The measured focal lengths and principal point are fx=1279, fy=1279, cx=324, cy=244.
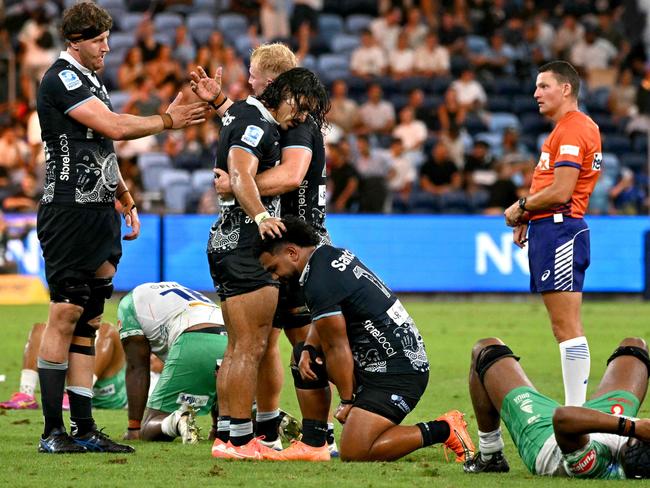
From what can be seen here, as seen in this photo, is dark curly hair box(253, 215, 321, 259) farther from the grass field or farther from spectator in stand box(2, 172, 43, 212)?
spectator in stand box(2, 172, 43, 212)

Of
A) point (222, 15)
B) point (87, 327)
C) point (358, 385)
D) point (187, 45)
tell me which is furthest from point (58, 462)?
point (222, 15)

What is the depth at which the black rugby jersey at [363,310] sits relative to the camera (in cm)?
659

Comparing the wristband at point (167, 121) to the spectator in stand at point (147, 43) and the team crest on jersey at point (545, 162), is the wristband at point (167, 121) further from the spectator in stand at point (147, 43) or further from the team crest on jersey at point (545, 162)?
the spectator in stand at point (147, 43)

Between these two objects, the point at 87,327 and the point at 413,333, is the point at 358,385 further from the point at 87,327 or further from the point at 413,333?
the point at 87,327

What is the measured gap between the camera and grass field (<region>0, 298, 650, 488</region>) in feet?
19.6

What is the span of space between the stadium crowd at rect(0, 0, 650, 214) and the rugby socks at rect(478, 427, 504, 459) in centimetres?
1307

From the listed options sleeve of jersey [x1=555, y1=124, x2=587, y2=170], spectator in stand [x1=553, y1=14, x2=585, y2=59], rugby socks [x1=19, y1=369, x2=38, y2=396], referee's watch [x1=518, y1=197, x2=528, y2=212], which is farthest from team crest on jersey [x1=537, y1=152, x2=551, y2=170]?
spectator in stand [x1=553, y1=14, x2=585, y2=59]

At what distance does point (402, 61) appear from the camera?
24.0 m

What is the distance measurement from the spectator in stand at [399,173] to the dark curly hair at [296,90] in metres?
13.8

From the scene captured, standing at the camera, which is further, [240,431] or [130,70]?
[130,70]

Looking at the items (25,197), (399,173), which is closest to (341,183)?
(399,173)

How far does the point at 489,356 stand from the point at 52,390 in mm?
2504

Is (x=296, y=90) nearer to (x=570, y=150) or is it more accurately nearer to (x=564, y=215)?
(x=570, y=150)

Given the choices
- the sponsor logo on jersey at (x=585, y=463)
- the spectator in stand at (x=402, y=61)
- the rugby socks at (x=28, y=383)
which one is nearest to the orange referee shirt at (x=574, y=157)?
the sponsor logo on jersey at (x=585, y=463)
